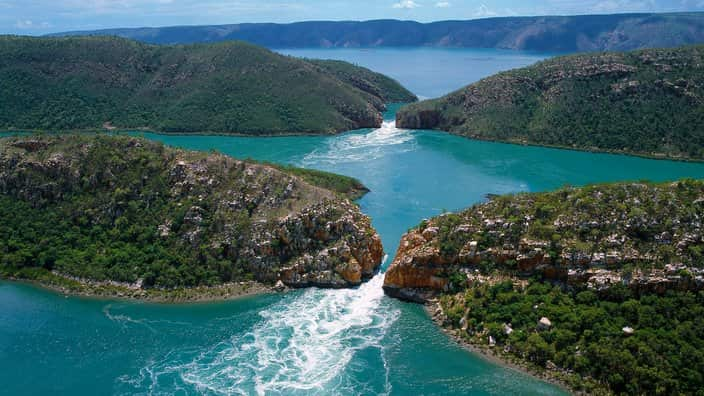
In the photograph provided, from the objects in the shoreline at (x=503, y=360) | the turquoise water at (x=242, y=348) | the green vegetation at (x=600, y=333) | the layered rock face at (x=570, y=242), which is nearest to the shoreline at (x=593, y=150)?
the turquoise water at (x=242, y=348)

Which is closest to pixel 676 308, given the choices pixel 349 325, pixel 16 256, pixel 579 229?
pixel 579 229

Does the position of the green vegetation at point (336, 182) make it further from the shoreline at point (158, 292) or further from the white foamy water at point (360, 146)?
the shoreline at point (158, 292)

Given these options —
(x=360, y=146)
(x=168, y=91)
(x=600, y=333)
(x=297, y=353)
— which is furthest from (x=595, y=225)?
(x=168, y=91)

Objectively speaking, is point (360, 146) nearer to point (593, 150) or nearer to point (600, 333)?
point (593, 150)

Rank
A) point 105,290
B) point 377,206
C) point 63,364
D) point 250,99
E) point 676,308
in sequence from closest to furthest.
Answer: point 676,308 < point 63,364 < point 105,290 < point 377,206 < point 250,99

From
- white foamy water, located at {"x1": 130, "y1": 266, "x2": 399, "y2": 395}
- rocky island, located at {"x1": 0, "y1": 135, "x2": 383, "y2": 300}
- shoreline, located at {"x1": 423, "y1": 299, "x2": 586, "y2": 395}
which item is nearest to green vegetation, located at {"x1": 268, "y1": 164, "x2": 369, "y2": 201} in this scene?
rocky island, located at {"x1": 0, "y1": 135, "x2": 383, "y2": 300}

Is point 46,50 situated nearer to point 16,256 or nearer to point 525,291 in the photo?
point 16,256

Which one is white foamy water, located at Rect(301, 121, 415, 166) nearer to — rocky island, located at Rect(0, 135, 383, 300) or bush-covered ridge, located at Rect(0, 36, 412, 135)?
bush-covered ridge, located at Rect(0, 36, 412, 135)

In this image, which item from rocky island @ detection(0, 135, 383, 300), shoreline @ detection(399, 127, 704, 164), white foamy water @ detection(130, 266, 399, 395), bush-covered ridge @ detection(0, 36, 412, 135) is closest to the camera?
white foamy water @ detection(130, 266, 399, 395)
